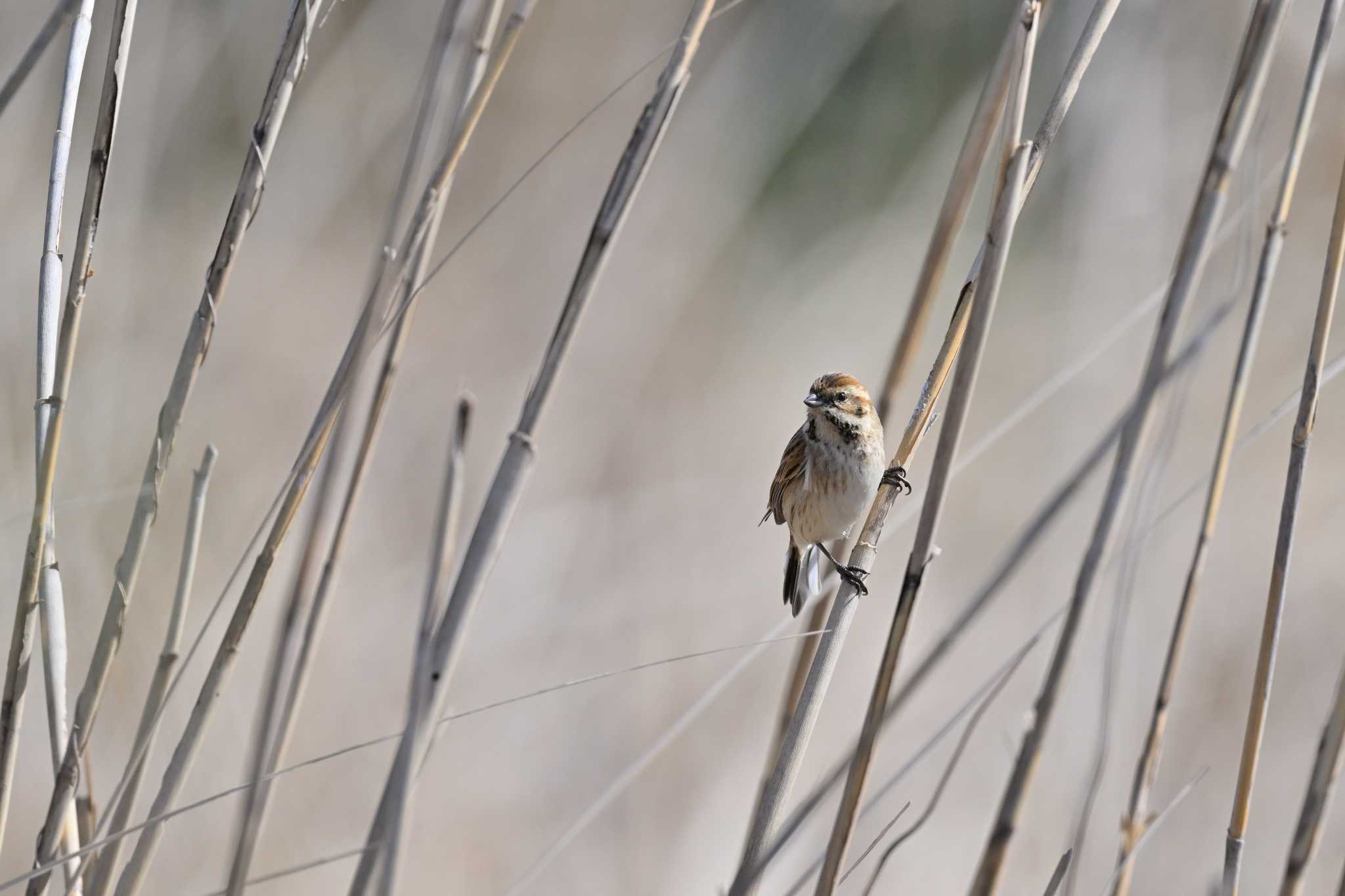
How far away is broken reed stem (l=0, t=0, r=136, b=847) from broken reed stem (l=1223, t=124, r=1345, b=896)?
140cm

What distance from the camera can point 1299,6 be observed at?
3.62 meters

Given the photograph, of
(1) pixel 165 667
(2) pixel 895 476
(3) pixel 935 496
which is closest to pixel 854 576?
(2) pixel 895 476

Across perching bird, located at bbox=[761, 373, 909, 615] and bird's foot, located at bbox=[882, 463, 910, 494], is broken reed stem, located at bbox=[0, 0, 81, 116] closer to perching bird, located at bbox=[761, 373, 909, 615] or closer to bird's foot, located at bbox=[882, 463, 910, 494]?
bird's foot, located at bbox=[882, 463, 910, 494]

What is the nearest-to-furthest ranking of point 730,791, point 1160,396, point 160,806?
1. point 1160,396
2. point 160,806
3. point 730,791

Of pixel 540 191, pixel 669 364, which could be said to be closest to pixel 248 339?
pixel 540 191

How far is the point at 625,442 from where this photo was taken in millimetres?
4113

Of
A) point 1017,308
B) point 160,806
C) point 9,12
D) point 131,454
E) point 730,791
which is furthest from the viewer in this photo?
point 1017,308

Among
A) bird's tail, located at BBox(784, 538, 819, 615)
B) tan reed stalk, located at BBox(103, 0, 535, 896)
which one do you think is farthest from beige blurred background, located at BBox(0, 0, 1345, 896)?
tan reed stalk, located at BBox(103, 0, 535, 896)

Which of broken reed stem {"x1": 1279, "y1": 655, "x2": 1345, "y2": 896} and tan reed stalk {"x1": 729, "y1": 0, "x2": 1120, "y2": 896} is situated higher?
tan reed stalk {"x1": 729, "y1": 0, "x2": 1120, "y2": 896}

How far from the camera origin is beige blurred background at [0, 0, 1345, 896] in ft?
9.43

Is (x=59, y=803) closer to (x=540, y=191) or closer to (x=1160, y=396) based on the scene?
(x=1160, y=396)

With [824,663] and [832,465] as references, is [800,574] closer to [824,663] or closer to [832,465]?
[832,465]

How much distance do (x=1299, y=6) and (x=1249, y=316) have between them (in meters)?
2.99

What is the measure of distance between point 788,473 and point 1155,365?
1.62 metres
